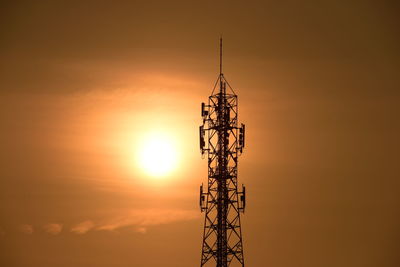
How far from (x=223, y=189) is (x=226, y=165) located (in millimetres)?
1986

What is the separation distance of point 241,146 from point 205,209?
232 inches

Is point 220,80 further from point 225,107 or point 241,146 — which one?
point 241,146

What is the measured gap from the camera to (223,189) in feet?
184

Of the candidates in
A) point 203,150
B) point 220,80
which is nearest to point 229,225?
point 203,150

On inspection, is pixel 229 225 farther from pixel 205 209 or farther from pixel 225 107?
pixel 225 107

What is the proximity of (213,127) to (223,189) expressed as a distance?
5.12 m

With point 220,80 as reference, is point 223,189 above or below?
below

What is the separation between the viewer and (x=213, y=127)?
56406 millimetres

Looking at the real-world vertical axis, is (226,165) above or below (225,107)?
below

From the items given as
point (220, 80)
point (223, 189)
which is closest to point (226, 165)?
point (223, 189)

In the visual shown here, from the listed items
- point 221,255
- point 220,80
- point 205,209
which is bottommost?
point 221,255

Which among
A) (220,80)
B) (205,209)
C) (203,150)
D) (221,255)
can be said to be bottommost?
(221,255)

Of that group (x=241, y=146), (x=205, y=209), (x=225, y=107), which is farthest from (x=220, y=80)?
(x=205, y=209)

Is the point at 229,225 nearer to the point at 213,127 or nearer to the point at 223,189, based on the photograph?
the point at 223,189
